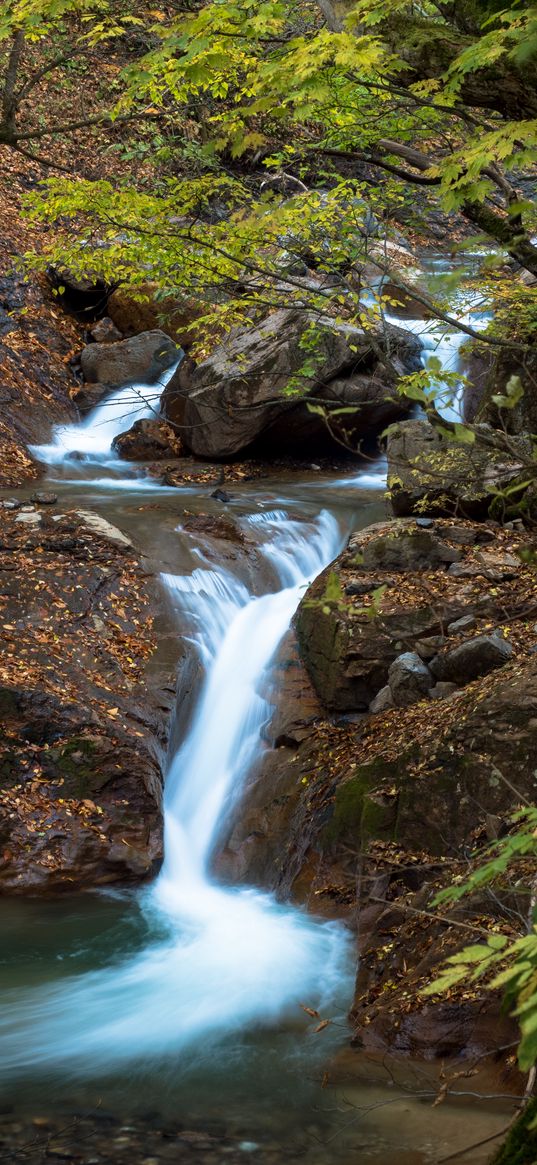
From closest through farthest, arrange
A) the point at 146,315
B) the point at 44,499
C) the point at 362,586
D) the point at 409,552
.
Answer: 1. the point at 362,586
2. the point at 409,552
3. the point at 44,499
4. the point at 146,315

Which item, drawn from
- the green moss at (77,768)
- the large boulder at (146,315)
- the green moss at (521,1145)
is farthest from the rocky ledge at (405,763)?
the large boulder at (146,315)

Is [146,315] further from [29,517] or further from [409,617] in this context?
[409,617]

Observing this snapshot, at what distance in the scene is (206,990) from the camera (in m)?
5.89

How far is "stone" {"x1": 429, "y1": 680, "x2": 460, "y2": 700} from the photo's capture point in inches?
281

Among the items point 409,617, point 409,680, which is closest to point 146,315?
point 409,617

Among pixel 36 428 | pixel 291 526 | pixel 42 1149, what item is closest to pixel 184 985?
pixel 42 1149

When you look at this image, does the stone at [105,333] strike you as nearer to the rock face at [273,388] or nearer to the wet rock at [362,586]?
the rock face at [273,388]

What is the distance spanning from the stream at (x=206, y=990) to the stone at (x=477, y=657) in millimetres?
1946

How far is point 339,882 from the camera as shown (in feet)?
21.4

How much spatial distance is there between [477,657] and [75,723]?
3.14 metres

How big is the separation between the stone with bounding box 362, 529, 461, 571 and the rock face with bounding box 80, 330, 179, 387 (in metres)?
7.78

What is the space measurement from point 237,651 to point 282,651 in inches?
17.0

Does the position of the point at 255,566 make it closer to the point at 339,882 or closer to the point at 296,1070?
the point at 339,882

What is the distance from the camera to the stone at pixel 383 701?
7.55 m
